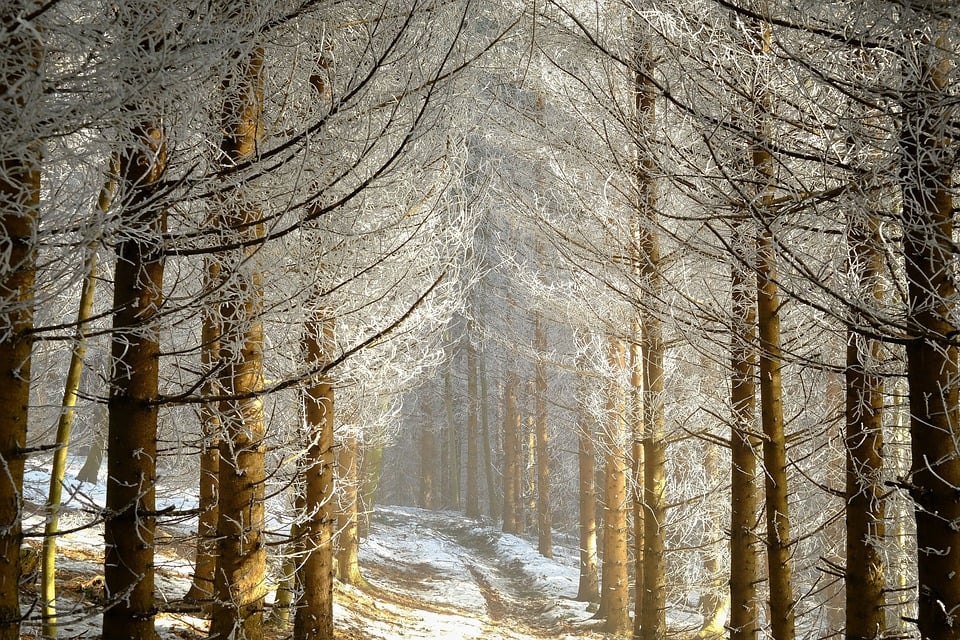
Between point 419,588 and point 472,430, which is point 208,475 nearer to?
point 419,588

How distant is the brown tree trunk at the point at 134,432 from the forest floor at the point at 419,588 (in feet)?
0.54

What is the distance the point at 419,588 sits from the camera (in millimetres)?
14789

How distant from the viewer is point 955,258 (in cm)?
277

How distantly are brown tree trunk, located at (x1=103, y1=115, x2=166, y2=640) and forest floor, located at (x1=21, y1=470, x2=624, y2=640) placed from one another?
163 mm

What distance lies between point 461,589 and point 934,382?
44.5ft

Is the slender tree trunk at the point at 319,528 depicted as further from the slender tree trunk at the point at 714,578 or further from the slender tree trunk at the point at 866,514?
the slender tree trunk at the point at 714,578

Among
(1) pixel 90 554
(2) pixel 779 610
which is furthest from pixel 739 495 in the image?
(1) pixel 90 554

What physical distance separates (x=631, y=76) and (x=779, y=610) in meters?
4.28

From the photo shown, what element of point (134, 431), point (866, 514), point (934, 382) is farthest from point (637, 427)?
point (134, 431)

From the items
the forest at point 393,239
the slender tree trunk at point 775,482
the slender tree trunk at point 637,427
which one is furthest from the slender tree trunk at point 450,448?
the slender tree trunk at point 775,482

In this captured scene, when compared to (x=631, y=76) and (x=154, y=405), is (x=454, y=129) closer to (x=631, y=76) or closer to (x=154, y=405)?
(x=631, y=76)

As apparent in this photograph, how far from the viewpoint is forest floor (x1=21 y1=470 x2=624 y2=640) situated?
20.7ft

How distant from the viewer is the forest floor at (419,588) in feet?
20.7

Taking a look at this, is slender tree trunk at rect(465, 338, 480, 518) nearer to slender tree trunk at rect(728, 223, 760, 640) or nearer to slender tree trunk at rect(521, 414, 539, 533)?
slender tree trunk at rect(521, 414, 539, 533)
